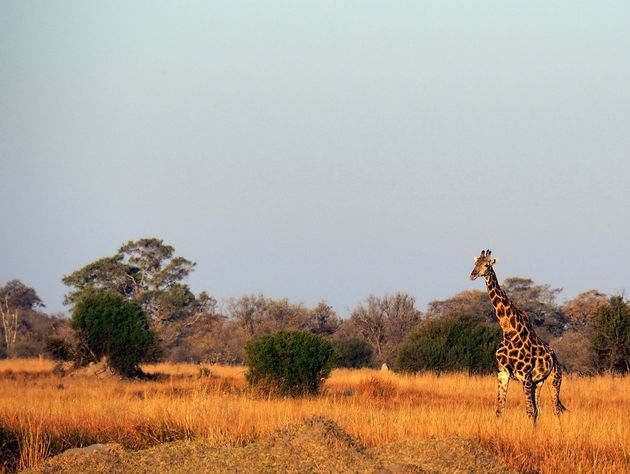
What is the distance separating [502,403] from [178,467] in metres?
8.06

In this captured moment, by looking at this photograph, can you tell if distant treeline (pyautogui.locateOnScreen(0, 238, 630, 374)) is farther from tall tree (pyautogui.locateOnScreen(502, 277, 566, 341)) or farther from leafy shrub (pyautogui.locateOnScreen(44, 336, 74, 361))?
leafy shrub (pyautogui.locateOnScreen(44, 336, 74, 361))

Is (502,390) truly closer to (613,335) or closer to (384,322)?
(613,335)

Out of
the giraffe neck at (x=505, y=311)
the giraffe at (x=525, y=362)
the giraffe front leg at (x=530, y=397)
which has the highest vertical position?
the giraffe neck at (x=505, y=311)

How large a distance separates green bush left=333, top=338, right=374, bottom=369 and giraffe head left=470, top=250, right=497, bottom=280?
27.2 meters

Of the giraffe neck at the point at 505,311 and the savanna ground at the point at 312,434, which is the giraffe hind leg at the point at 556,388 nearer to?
the savanna ground at the point at 312,434

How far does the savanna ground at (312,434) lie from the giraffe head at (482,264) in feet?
8.05

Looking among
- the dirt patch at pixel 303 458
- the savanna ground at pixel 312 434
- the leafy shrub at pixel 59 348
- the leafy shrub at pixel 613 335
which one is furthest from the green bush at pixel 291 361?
the dirt patch at pixel 303 458

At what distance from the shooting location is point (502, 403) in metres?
16.8

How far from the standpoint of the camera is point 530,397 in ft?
55.1

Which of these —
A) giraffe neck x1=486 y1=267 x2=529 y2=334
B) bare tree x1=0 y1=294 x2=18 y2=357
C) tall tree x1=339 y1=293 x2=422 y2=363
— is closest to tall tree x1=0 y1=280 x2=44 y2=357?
bare tree x1=0 y1=294 x2=18 y2=357

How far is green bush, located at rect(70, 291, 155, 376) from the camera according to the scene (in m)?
30.6

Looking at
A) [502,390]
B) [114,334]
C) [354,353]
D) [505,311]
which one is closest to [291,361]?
[505,311]

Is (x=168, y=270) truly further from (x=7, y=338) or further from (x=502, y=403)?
(x=502, y=403)

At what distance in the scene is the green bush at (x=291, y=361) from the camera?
24203 millimetres
